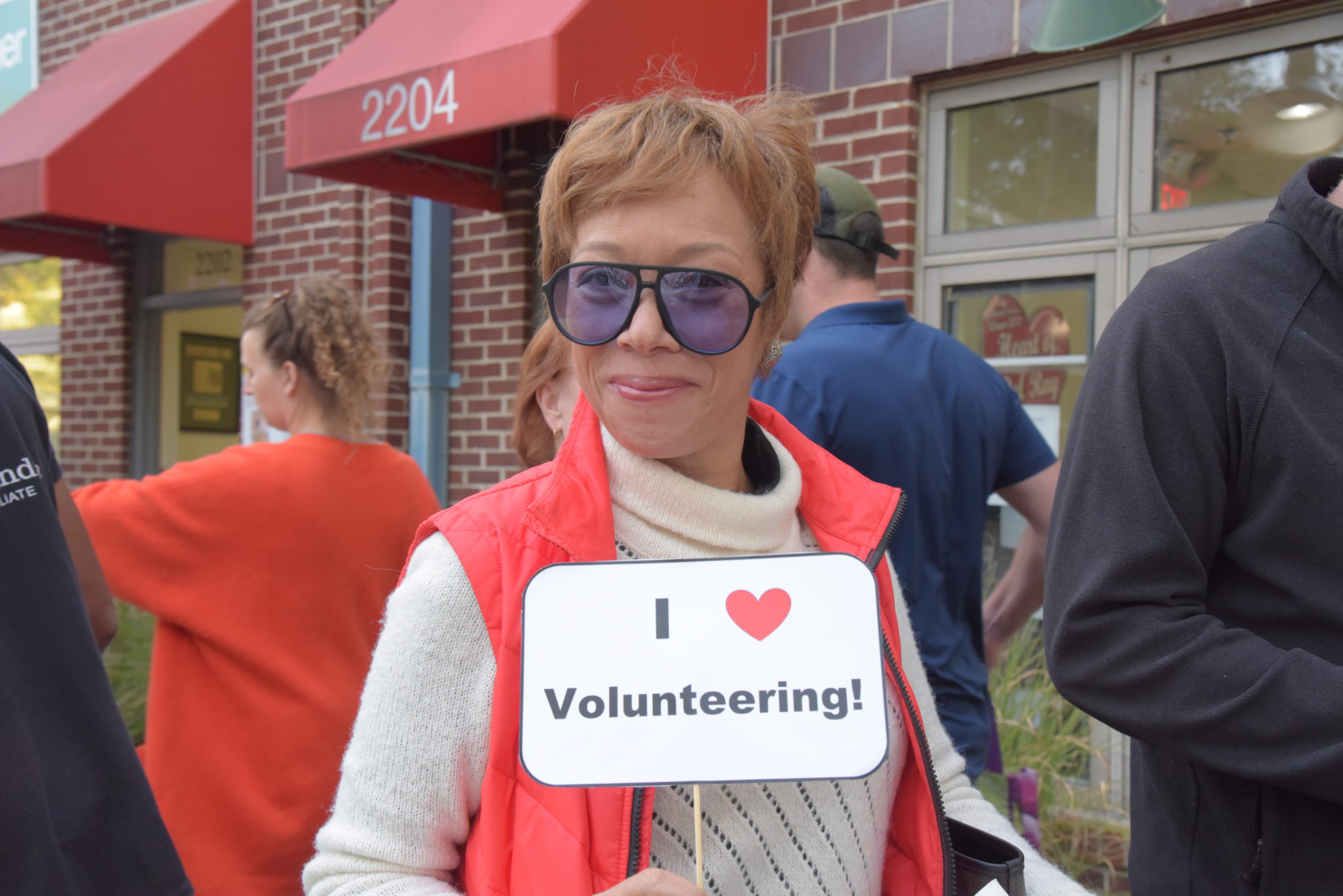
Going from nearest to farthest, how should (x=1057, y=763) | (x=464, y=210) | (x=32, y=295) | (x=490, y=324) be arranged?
(x=1057, y=763), (x=490, y=324), (x=464, y=210), (x=32, y=295)

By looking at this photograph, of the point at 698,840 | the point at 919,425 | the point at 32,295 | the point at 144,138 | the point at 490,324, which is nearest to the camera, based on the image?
the point at 698,840

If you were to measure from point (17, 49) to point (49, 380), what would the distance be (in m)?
2.17

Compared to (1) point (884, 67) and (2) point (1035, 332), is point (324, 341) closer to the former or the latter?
(1) point (884, 67)

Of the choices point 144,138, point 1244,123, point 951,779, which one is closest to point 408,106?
point 144,138

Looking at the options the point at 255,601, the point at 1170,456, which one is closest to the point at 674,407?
the point at 1170,456

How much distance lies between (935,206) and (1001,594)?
70.1 inches

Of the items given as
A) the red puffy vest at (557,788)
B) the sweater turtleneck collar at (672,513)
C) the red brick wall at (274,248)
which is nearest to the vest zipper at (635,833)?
the red puffy vest at (557,788)

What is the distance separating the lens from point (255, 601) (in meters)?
2.69

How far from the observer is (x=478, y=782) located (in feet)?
3.92

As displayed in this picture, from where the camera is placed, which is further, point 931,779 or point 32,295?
point 32,295

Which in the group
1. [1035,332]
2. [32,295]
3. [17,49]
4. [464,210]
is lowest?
[1035,332]

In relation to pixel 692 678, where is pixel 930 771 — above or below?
below

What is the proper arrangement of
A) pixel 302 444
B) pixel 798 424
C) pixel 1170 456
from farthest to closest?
1. pixel 302 444
2. pixel 798 424
3. pixel 1170 456

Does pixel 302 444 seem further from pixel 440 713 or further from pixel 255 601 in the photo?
pixel 440 713
